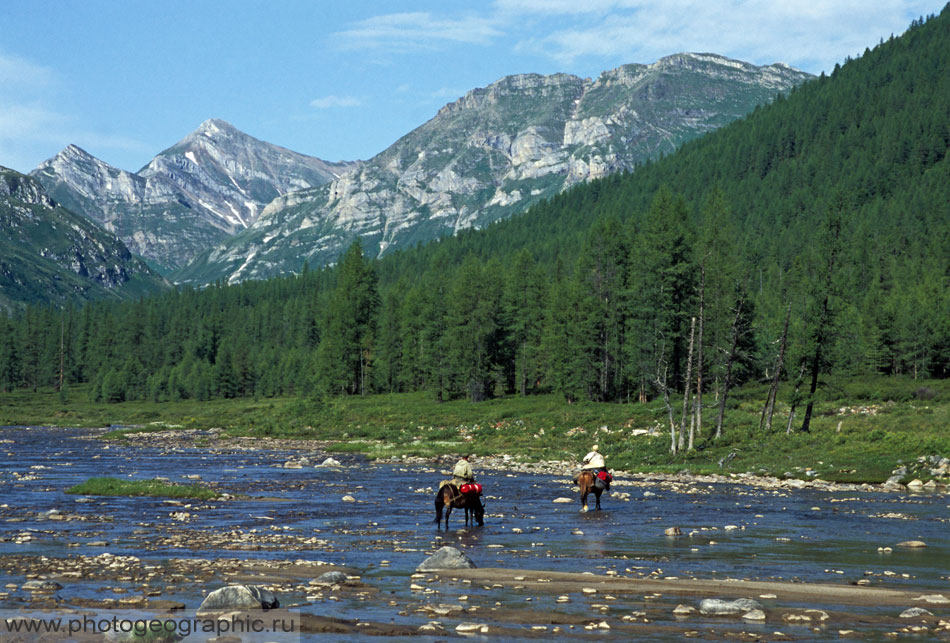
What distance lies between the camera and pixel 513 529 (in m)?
26.6

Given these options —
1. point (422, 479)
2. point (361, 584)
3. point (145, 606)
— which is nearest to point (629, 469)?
point (422, 479)

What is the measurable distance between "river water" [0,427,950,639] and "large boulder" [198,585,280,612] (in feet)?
4.24

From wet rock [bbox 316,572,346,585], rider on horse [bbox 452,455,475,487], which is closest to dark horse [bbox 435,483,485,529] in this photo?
rider on horse [bbox 452,455,475,487]

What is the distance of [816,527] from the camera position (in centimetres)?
2698

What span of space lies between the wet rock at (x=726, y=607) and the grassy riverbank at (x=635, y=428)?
29130 mm

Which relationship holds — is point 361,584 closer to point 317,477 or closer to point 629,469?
point 317,477

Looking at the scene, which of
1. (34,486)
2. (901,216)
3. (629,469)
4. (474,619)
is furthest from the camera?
(901,216)

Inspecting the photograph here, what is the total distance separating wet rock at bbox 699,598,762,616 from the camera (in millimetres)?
14891

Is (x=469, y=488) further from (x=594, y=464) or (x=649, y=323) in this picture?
(x=649, y=323)

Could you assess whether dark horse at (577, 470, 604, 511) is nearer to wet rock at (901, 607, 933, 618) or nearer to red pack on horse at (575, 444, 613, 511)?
red pack on horse at (575, 444, 613, 511)

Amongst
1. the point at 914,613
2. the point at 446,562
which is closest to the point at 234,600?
the point at 446,562

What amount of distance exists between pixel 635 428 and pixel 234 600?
53.1m

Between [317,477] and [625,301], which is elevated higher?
[625,301]

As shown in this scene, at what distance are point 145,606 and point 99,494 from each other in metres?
22.6
